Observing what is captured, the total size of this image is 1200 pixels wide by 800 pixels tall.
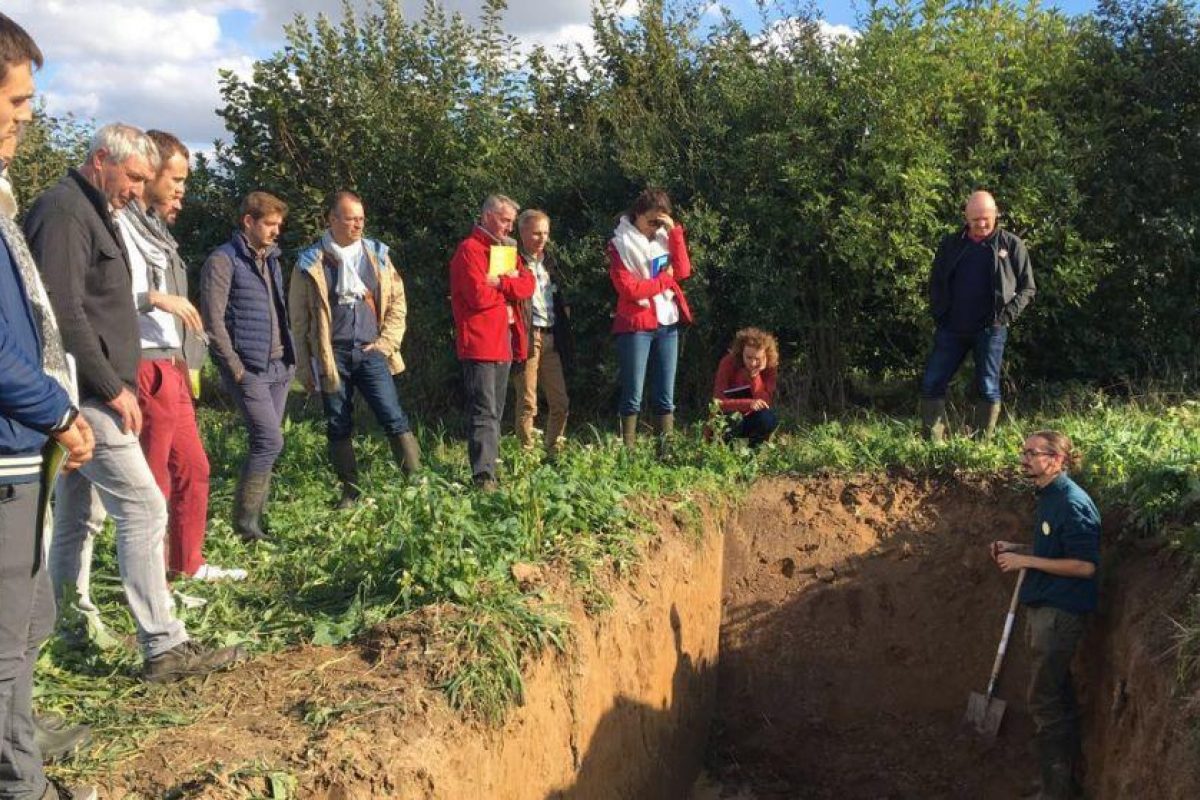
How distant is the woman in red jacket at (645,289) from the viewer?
6668mm

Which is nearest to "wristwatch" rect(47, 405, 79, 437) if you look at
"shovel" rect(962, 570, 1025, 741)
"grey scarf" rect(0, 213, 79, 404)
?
"grey scarf" rect(0, 213, 79, 404)

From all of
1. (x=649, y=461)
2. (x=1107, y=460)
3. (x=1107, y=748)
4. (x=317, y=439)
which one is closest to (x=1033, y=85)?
(x=1107, y=460)

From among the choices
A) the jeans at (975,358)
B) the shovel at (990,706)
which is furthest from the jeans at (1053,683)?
the jeans at (975,358)

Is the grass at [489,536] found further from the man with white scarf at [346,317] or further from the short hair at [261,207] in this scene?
the short hair at [261,207]

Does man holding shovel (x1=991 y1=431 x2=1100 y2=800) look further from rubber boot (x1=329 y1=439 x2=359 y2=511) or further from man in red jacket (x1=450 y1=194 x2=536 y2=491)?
rubber boot (x1=329 y1=439 x2=359 y2=511)

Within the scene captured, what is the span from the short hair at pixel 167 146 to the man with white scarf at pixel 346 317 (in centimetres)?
139

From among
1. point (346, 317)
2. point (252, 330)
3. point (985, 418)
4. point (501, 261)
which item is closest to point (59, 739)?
point (252, 330)

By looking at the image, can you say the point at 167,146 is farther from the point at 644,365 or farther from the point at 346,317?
the point at 644,365

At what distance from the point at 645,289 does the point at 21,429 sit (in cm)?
447

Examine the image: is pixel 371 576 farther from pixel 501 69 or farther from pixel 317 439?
pixel 501 69

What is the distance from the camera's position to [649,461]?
640 cm

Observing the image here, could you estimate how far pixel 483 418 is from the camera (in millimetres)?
6242

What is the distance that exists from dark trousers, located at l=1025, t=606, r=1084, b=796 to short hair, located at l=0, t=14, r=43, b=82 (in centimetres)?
495

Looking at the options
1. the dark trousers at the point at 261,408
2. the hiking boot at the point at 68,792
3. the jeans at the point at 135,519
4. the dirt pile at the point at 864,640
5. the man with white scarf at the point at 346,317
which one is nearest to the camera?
the hiking boot at the point at 68,792
